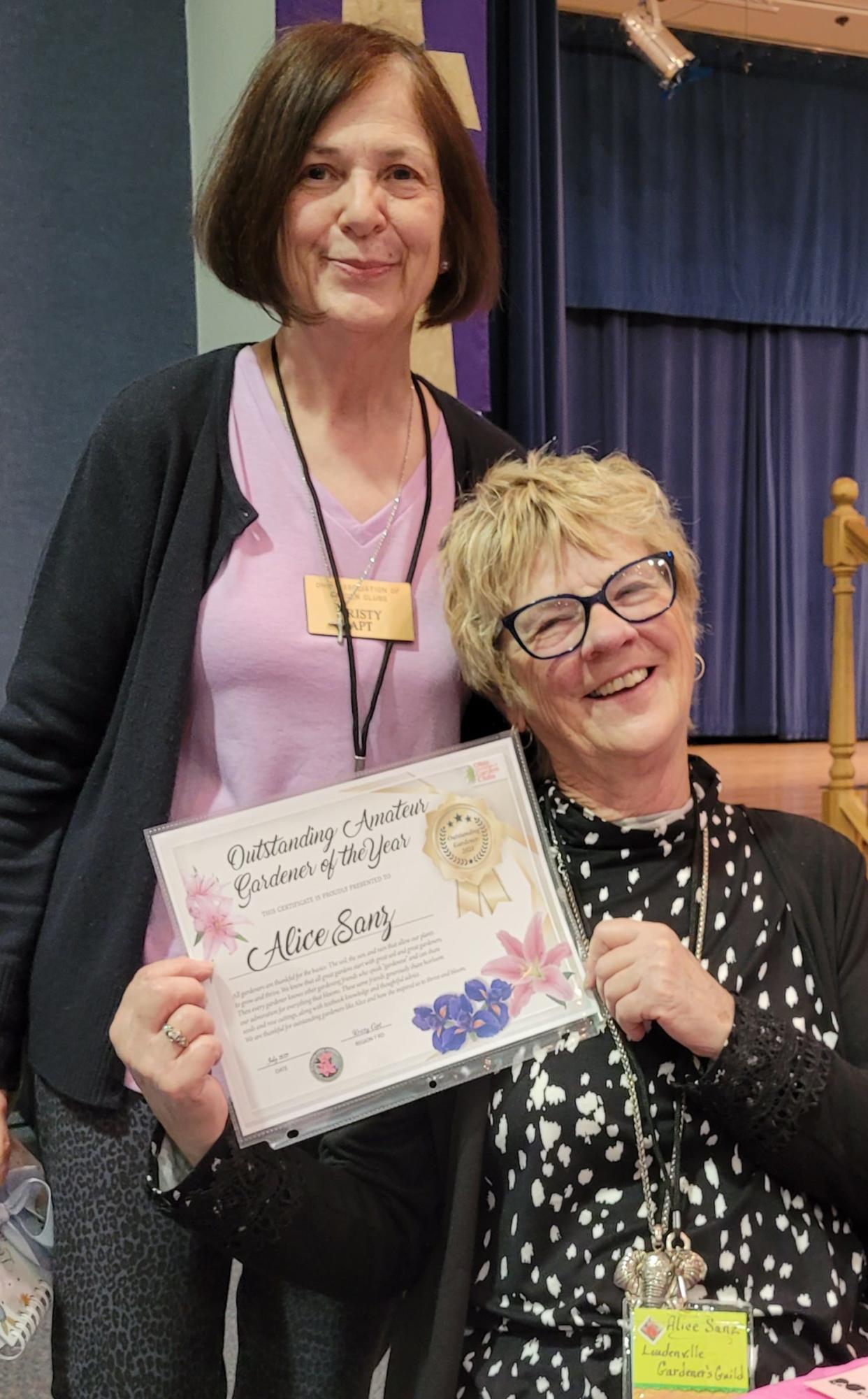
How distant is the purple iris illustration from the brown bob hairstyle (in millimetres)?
744

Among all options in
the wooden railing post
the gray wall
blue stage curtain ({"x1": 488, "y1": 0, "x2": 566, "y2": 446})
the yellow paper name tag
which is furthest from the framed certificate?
the wooden railing post

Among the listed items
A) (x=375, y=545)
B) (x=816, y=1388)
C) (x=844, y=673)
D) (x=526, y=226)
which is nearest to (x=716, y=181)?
(x=526, y=226)

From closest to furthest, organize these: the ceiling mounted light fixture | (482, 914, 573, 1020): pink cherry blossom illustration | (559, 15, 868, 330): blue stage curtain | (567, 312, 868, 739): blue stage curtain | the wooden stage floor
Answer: (482, 914, 573, 1020): pink cherry blossom illustration → the ceiling mounted light fixture → the wooden stage floor → (559, 15, 868, 330): blue stage curtain → (567, 312, 868, 739): blue stage curtain

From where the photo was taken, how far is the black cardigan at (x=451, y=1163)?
3.55ft

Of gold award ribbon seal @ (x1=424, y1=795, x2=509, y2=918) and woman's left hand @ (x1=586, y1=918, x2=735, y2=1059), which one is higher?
gold award ribbon seal @ (x1=424, y1=795, x2=509, y2=918)

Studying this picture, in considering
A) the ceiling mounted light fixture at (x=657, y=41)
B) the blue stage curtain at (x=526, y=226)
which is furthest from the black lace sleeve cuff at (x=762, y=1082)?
the ceiling mounted light fixture at (x=657, y=41)

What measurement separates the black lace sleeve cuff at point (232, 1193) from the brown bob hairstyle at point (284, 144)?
34.4 inches

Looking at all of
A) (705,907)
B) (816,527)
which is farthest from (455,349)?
(816,527)

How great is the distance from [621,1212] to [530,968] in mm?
254

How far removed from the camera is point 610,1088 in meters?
1.18

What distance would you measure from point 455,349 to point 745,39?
5.53 meters

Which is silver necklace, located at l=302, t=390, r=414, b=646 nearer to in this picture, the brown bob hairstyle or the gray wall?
the brown bob hairstyle

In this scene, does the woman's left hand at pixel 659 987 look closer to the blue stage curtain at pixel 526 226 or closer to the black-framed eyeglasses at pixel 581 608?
the black-framed eyeglasses at pixel 581 608

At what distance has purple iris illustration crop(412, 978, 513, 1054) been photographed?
44.1 inches
